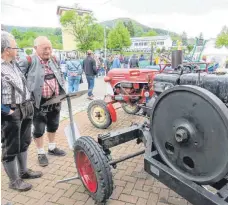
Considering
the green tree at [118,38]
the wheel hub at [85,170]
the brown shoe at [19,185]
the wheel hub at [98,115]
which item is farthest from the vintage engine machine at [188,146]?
the green tree at [118,38]

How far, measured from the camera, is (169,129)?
186 cm

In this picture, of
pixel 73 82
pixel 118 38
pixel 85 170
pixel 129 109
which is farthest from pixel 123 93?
pixel 118 38

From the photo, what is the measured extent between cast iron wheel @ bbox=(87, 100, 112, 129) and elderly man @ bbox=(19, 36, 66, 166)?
1.35 metres

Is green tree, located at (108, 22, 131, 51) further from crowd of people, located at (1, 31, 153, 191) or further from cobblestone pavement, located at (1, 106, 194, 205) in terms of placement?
cobblestone pavement, located at (1, 106, 194, 205)

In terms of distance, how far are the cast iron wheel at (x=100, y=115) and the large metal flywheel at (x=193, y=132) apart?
8.72ft

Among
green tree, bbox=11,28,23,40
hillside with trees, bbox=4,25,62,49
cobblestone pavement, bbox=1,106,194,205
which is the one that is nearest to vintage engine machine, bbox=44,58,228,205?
cobblestone pavement, bbox=1,106,194,205

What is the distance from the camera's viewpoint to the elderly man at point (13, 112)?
2.33 meters

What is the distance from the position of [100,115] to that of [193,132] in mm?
3173

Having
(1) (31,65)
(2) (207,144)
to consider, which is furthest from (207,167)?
(1) (31,65)

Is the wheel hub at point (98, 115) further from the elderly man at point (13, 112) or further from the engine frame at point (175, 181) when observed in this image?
the engine frame at point (175, 181)

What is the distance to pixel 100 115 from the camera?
4.72m

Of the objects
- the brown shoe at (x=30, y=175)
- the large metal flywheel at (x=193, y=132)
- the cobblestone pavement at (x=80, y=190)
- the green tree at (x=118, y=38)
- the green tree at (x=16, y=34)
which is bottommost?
the cobblestone pavement at (x=80, y=190)

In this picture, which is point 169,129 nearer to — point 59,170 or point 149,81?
point 59,170

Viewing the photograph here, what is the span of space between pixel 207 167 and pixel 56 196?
175 centimetres
